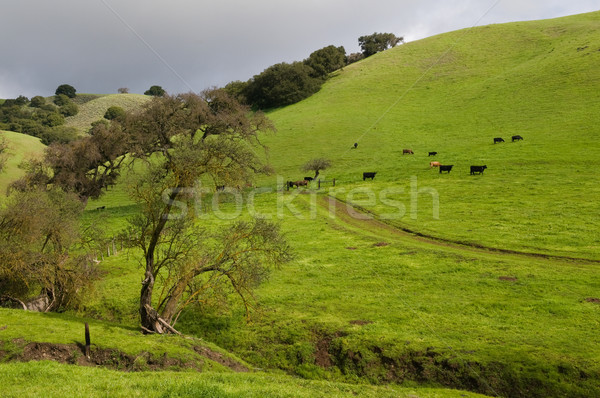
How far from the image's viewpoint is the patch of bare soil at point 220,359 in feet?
61.6

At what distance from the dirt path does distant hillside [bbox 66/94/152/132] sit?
113024mm

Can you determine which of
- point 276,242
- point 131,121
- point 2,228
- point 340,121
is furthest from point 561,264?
point 340,121

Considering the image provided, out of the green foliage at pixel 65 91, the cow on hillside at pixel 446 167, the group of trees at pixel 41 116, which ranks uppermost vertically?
the green foliage at pixel 65 91

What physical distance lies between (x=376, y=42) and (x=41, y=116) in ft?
→ 411

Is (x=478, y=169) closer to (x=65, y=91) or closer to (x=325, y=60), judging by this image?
(x=325, y=60)

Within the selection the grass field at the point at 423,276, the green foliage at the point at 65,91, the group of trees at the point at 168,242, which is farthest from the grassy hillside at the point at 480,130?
the green foliage at the point at 65,91

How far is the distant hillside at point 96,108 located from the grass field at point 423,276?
8355cm

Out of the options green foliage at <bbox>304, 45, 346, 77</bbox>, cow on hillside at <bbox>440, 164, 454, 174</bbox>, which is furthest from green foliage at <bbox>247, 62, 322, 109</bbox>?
cow on hillside at <bbox>440, 164, 454, 174</bbox>

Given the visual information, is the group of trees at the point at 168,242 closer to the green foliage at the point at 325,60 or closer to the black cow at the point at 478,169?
the black cow at the point at 478,169

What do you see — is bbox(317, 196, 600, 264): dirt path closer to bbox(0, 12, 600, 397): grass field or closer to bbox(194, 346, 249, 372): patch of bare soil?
bbox(0, 12, 600, 397): grass field

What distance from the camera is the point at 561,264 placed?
26.6 meters

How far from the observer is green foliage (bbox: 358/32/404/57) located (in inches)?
5797

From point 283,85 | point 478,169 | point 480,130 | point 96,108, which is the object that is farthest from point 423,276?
point 96,108

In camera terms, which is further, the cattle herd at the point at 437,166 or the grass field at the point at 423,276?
the cattle herd at the point at 437,166
